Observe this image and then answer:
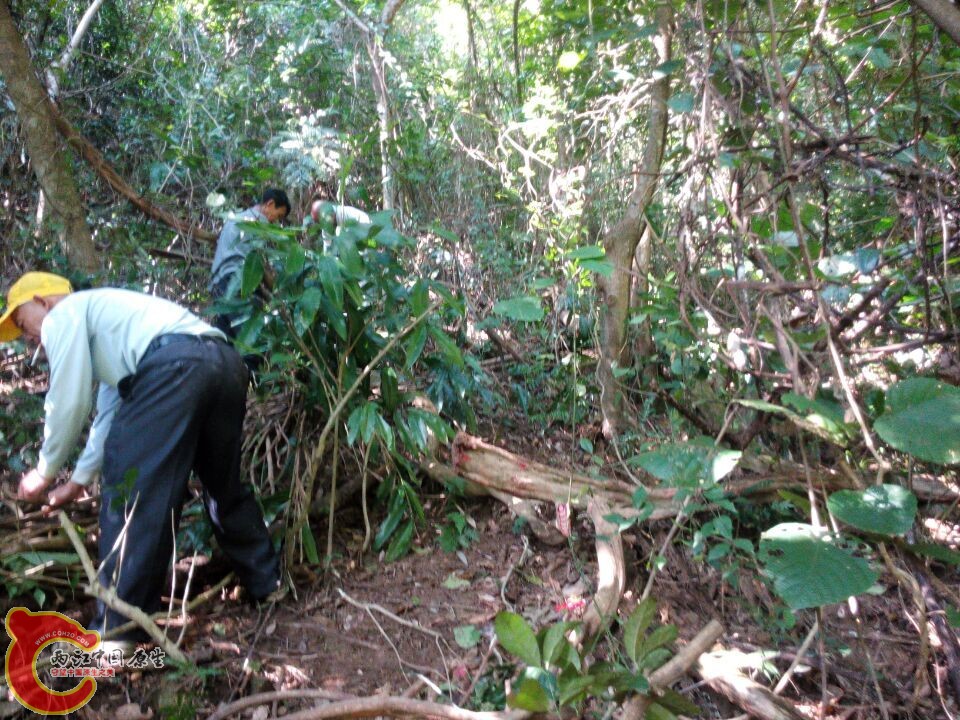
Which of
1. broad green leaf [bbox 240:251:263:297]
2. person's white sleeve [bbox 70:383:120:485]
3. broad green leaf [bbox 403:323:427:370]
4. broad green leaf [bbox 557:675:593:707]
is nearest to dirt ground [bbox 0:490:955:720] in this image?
person's white sleeve [bbox 70:383:120:485]

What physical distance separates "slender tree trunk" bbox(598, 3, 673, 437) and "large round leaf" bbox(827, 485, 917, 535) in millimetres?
2323

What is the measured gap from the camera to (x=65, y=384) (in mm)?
2363

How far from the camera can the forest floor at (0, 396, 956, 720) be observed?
91.9 inches

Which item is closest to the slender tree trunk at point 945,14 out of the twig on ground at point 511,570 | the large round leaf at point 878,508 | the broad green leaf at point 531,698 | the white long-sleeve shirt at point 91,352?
the large round leaf at point 878,508

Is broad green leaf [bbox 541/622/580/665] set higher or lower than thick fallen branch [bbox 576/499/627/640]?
higher

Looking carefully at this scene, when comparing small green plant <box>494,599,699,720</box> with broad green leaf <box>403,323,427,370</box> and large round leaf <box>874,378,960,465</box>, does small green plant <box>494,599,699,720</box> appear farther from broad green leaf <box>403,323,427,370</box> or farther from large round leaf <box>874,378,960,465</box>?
broad green leaf <box>403,323,427,370</box>

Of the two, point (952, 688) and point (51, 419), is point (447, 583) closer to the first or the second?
point (51, 419)

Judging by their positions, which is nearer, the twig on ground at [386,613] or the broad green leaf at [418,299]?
the twig on ground at [386,613]

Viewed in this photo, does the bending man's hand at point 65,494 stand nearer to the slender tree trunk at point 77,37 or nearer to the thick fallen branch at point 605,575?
the thick fallen branch at point 605,575

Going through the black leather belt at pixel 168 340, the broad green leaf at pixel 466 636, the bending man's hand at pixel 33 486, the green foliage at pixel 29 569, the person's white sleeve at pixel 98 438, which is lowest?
the broad green leaf at pixel 466 636

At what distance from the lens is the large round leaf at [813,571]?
1479 mm

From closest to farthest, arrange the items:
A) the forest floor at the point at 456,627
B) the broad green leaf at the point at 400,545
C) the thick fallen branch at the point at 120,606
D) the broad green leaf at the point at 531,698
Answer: the broad green leaf at the point at 531,698 < the thick fallen branch at the point at 120,606 < the forest floor at the point at 456,627 < the broad green leaf at the point at 400,545

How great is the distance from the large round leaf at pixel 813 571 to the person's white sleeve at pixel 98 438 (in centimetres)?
226

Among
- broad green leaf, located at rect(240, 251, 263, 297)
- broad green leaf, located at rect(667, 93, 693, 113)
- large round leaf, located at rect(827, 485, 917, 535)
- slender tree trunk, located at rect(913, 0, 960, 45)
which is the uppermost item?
slender tree trunk, located at rect(913, 0, 960, 45)
